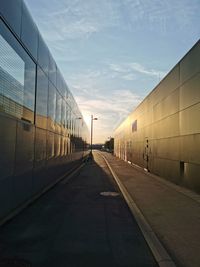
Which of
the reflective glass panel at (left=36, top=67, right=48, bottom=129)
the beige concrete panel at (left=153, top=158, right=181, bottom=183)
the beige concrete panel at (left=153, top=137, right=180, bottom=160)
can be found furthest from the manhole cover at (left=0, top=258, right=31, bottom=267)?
the beige concrete panel at (left=153, top=137, right=180, bottom=160)

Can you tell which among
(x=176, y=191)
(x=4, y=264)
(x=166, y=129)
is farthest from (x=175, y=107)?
(x=4, y=264)

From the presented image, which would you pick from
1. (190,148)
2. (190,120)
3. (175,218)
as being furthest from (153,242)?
(190,120)

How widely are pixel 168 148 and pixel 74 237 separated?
14.0 m

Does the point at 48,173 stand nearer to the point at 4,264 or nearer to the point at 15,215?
the point at 15,215

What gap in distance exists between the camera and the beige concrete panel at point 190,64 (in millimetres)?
15188

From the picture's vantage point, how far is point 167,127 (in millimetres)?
21188

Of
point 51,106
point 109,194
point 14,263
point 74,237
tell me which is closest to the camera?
point 14,263

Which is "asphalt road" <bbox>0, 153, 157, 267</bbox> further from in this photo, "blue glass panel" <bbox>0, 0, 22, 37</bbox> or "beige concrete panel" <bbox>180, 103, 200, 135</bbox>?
"beige concrete panel" <bbox>180, 103, 200, 135</bbox>

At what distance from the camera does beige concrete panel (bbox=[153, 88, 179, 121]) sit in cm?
1905

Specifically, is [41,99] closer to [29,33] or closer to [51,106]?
[51,106]

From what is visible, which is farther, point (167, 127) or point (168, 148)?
point (167, 127)

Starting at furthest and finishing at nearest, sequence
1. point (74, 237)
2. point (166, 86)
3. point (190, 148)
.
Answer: point (166, 86)
point (190, 148)
point (74, 237)

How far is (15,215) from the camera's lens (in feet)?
31.3

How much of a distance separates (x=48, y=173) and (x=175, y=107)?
23.9ft
